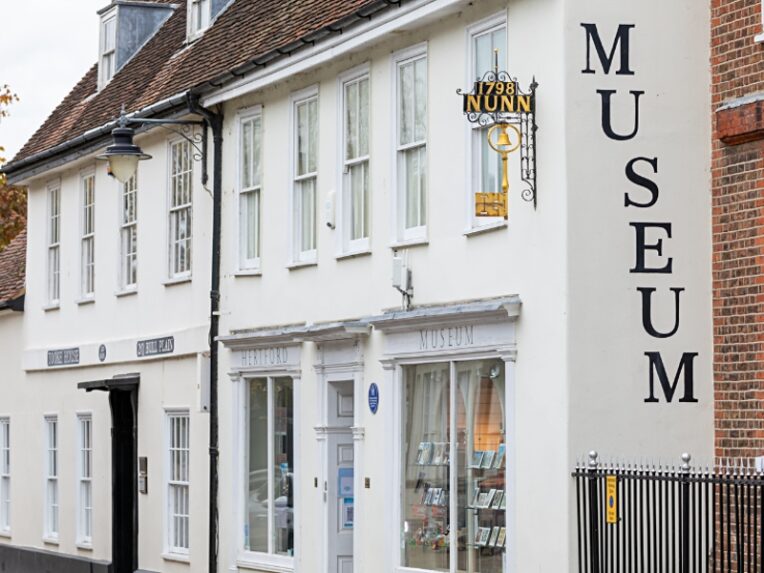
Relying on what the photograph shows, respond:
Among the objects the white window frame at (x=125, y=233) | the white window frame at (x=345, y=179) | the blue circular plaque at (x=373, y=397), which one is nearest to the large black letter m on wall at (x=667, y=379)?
the blue circular plaque at (x=373, y=397)

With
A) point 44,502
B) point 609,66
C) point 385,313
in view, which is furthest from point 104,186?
point 609,66

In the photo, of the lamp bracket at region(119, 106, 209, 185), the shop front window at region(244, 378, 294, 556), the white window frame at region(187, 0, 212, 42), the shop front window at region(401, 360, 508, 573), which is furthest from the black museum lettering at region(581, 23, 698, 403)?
the white window frame at region(187, 0, 212, 42)

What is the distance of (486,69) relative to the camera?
55.7 ft

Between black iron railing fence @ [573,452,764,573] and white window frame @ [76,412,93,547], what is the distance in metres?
13.4

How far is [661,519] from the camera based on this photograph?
1432 cm

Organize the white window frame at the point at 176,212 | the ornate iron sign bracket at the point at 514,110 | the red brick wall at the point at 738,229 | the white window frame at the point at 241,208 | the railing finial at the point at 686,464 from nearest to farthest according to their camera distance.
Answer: the railing finial at the point at 686,464, the red brick wall at the point at 738,229, the ornate iron sign bracket at the point at 514,110, the white window frame at the point at 241,208, the white window frame at the point at 176,212

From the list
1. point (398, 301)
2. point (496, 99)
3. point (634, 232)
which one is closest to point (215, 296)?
point (398, 301)

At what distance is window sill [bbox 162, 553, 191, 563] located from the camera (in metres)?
23.6

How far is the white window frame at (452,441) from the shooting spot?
16266 mm

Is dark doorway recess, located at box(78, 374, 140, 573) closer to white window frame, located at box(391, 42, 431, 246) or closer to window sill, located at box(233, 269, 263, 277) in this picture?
window sill, located at box(233, 269, 263, 277)

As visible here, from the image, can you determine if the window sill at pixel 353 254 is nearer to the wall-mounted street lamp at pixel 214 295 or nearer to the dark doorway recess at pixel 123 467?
the wall-mounted street lamp at pixel 214 295

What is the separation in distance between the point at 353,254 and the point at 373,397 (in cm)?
154

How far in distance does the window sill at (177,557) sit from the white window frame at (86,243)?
15.6 ft

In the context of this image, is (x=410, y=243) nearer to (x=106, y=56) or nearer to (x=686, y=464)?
(x=686, y=464)
